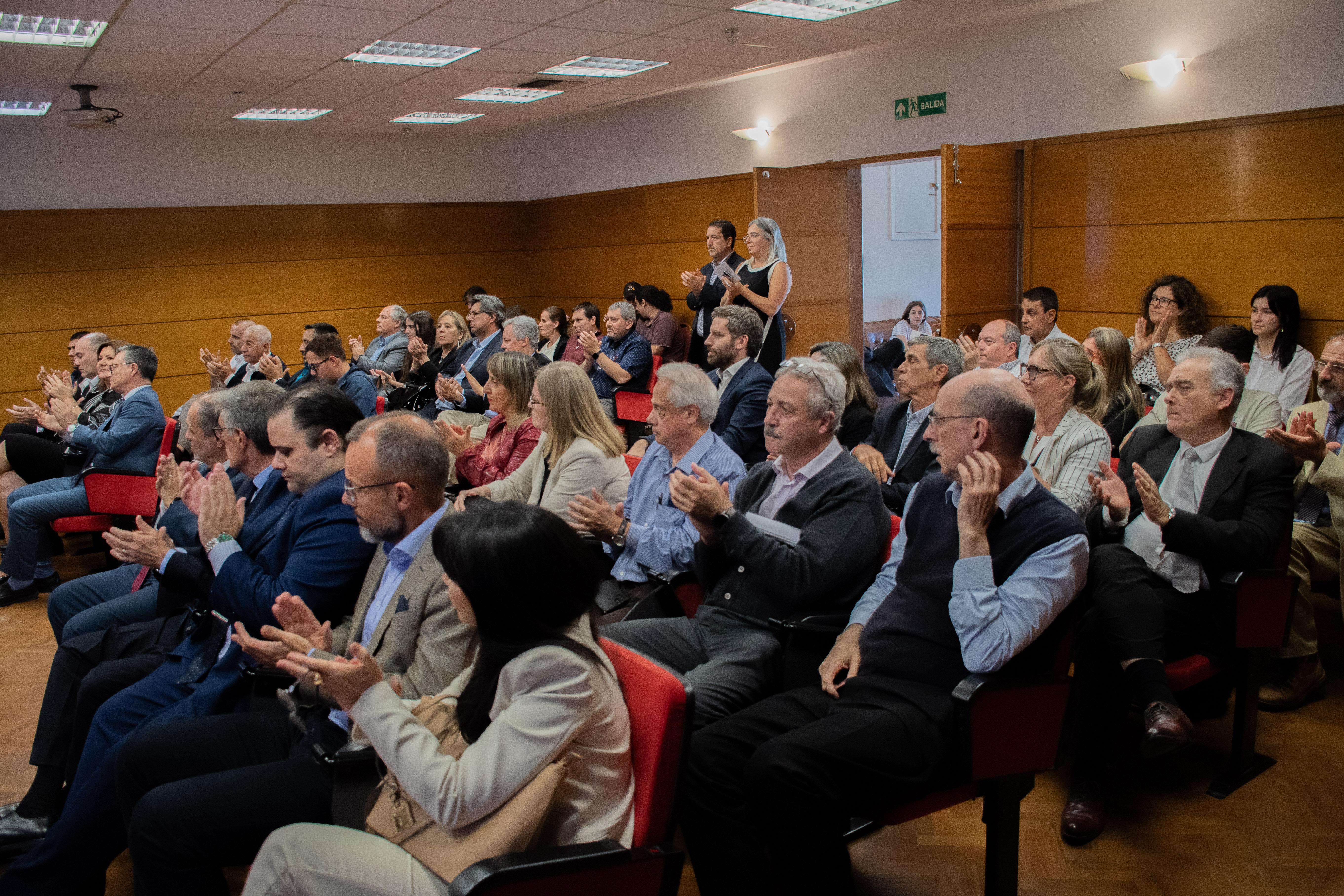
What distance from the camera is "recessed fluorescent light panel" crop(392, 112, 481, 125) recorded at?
8.88 m

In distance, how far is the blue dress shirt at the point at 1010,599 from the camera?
188 cm

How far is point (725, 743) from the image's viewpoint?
6.63ft

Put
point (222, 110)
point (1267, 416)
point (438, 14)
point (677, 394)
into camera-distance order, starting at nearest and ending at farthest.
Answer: point (677, 394) < point (1267, 416) < point (438, 14) < point (222, 110)

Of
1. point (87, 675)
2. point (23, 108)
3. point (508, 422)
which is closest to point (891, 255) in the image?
point (508, 422)

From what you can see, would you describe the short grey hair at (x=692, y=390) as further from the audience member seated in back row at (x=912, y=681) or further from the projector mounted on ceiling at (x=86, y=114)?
the projector mounted on ceiling at (x=86, y=114)

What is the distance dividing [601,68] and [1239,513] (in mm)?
5789

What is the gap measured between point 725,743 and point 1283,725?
2.18 metres

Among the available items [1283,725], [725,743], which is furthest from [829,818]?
[1283,725]

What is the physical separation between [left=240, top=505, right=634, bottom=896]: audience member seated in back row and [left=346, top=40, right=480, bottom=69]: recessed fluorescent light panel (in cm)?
515

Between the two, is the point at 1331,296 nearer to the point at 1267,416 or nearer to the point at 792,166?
the point at 1267,416

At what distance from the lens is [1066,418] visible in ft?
10.5

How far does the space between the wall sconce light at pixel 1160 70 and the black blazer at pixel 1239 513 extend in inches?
146

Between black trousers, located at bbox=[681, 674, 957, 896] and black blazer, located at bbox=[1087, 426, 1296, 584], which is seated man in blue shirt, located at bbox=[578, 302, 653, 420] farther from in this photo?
black trousers, located at bbox=[681, 674, 957, 896]

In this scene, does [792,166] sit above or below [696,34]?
below
